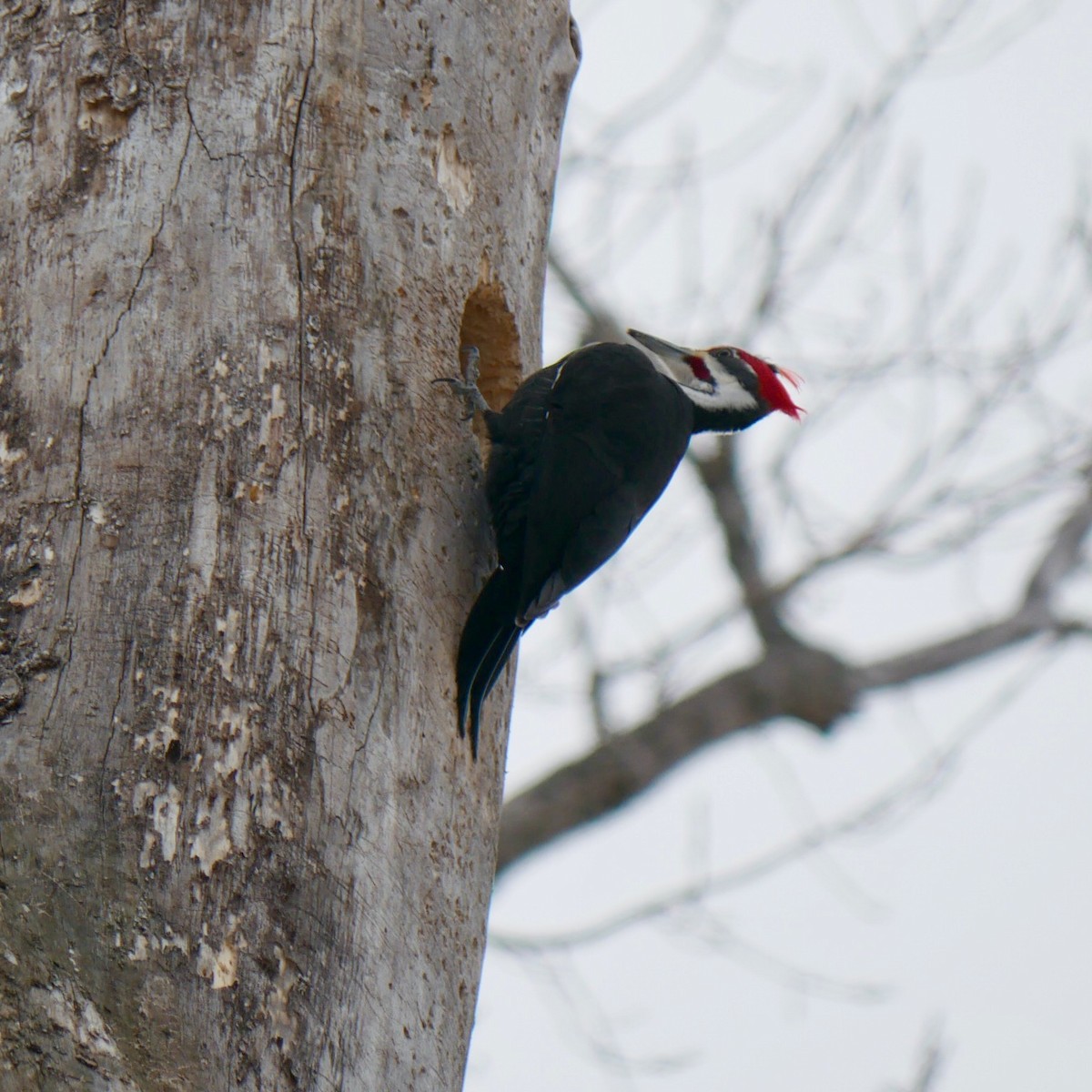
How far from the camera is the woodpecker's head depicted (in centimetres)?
375

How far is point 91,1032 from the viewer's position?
1.68 m

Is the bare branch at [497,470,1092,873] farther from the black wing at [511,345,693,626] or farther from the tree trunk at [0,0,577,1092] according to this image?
the tree trunk at [0,0,577,1092]

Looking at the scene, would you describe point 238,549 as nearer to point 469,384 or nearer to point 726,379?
point 469,384

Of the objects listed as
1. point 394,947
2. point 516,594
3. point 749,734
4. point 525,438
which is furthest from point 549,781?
point 394,947

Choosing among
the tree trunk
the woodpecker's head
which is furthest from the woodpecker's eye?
the tree trunk

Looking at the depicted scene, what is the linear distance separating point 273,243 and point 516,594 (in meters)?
0.68

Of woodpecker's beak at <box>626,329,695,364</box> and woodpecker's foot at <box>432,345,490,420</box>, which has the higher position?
woodpecker's beak at <box>626,329,695,364</box>

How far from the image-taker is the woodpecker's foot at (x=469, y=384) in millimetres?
2455

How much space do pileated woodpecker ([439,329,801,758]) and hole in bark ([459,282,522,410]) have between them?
56mm

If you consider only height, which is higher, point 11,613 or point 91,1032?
point 11,613

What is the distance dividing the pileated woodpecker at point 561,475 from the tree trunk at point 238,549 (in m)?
0.08

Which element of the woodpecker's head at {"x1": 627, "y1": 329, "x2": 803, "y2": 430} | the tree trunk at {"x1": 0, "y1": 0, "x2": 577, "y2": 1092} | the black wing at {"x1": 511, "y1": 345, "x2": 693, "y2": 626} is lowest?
the tree trunk at {"x1": 0, "y1": 0, "x2": 577, "y2": 1092}

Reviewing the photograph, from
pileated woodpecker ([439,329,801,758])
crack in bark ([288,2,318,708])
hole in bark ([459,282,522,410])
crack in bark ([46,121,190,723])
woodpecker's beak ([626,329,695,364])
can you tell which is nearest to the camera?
crack in bark ([46,121,190,723])

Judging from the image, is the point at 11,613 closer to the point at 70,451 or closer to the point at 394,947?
the point at 70,451
